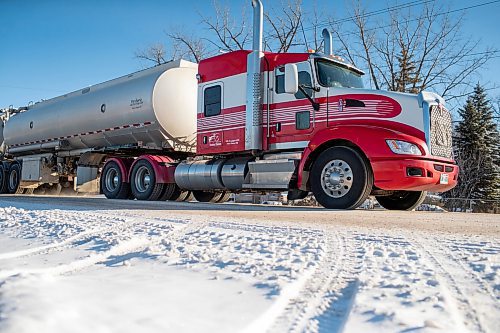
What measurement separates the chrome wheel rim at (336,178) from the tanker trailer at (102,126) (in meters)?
4.66

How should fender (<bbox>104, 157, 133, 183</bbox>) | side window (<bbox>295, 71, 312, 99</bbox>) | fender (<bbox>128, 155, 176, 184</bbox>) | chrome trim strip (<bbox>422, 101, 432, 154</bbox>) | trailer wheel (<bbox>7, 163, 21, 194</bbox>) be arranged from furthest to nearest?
trailer wheel (<bbox>7, 163, 21, 194</bbox>) → fender (<bbox>104, 157, 133, 183</bbox>) → fender (<bbox>128, 155, 176, 184</bbox>) → side window (<bbox>295, 71, 312, 99</bbox>) → chrome trim strip (<bbox>422, 101, 432, 154</bbox>)

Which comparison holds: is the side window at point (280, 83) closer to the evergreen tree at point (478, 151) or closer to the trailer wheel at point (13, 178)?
the trailer wheel at point (13, 178)

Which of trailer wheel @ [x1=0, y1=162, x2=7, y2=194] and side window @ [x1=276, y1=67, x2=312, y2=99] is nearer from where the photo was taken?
side window @ [x1=276, y1=67, x2=312, y2=99]

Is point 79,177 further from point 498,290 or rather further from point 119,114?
point 498,290

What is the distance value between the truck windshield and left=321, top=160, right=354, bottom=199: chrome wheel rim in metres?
1.62

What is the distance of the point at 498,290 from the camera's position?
6.23 feet

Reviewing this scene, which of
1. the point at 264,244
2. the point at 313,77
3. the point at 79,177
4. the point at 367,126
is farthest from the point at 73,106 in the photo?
the point at 264,244

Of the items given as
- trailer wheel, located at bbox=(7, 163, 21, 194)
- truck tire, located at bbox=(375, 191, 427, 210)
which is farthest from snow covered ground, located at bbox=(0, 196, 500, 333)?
trailer wheel, located at bbox=(7, 163, 21, 194)

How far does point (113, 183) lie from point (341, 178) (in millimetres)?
6995

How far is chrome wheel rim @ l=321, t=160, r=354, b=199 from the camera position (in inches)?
272

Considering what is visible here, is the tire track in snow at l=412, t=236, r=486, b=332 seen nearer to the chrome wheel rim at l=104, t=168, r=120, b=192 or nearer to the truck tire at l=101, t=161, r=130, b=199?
the truck tire at l=101, t=161, r=130, b=199

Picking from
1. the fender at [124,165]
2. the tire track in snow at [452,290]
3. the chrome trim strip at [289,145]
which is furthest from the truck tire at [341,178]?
the fender at [124,165]

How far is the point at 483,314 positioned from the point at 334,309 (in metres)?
0.55

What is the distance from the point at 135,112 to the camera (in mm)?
10602
